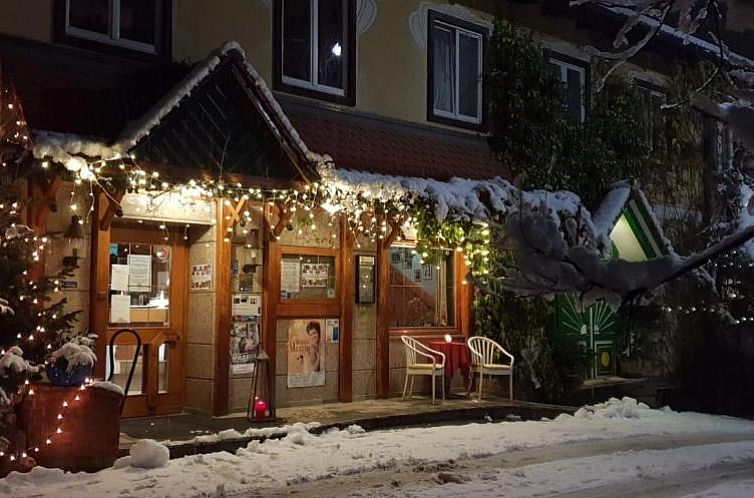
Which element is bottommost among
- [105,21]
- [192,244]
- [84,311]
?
[84,311]

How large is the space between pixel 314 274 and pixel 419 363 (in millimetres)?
1986

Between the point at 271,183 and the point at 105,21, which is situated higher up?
the point at 105,21

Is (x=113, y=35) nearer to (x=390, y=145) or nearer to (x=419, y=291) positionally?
(x=390, y=145)

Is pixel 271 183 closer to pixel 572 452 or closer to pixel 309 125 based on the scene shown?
pixel 309 125

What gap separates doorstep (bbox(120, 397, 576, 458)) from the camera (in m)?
8.55

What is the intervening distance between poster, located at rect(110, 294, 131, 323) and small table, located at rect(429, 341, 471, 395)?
429cm

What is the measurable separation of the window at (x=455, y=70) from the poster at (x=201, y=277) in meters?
4.15

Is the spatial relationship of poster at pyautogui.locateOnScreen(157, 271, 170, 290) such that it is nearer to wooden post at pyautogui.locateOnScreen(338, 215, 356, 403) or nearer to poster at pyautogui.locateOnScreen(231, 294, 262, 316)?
poster at pyautogui.locateOnScreen(231, 294, 262, 316)

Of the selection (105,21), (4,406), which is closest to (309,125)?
(105,21)

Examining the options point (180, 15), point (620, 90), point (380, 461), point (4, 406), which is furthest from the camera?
point (620, 90)

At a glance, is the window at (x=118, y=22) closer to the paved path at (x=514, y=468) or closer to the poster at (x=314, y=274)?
the poster at (x=314, y=274)

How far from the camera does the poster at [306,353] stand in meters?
11.0

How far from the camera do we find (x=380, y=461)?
8.20 m

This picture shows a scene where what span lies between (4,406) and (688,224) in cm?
1202
